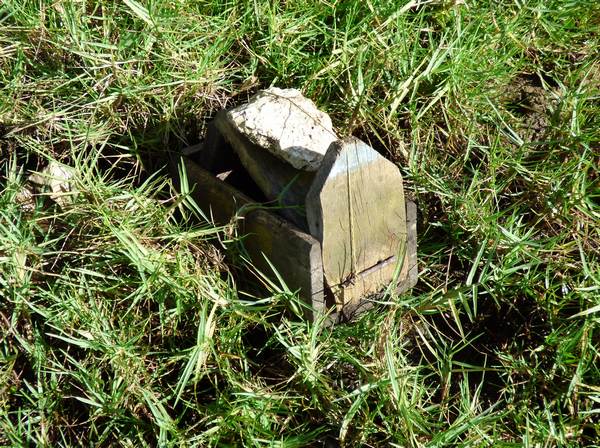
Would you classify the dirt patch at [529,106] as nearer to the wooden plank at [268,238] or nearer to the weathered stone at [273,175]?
the weathered stone at [273,175]

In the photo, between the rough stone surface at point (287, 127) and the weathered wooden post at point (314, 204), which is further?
the rough stone surface at point (287, 127)

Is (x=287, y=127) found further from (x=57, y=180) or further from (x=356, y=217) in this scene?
(x=57, y=180)

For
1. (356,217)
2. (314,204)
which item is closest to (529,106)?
(356,217)

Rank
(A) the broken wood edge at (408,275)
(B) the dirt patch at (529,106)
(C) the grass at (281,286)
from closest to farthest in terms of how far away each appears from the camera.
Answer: (C) the grass at (281,286) < (A) the broken wood edge at (408,275) < (B) the dirt patch at (529,106)

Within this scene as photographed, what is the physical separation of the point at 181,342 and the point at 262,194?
56 centimetres

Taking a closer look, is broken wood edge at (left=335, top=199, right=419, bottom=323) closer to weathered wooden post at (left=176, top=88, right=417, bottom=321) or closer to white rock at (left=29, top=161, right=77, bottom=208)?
weathered wooden post at (left=176, top=88, right=417, bottom=321)

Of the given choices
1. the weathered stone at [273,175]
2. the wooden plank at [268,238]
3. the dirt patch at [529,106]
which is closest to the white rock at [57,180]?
the wooden plank at [268,238]

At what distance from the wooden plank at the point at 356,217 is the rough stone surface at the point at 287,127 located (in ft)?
0.59

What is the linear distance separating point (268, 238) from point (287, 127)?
0.35 meters

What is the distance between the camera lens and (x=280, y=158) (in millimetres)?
2674

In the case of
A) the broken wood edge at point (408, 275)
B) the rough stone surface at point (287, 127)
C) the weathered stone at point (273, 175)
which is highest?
the rough stone surface at point (287, 127)

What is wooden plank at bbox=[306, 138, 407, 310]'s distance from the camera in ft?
7.97

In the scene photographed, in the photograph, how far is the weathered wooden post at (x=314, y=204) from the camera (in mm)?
2477

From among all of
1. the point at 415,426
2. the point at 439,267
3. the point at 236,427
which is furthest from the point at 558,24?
the point at 236,427
